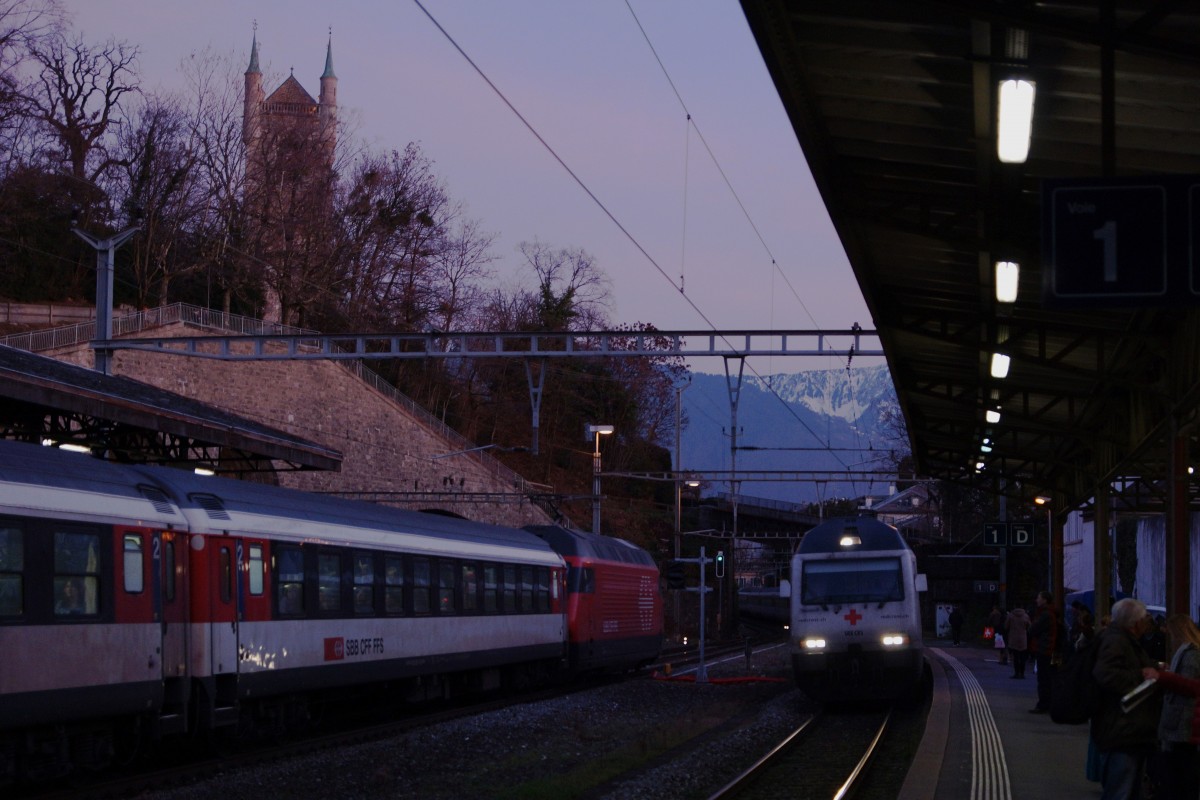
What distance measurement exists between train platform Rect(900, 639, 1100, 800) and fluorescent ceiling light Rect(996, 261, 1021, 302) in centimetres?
432

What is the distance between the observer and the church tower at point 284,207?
52250 millimetres

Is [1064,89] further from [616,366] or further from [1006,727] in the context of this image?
[616,366]

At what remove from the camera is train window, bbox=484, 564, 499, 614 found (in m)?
22.6

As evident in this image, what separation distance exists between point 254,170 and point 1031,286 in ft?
141

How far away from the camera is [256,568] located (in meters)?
15.4

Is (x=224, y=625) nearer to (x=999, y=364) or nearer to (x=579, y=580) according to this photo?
(x=999, y=364)

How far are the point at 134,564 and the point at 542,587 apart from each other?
522 inches

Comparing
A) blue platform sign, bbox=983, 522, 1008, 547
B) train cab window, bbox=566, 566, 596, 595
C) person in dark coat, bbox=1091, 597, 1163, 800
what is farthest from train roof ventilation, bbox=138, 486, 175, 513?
blue platform sign, bbox=983, 522, 1008, 547

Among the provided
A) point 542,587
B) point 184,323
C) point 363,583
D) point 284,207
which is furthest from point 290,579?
point 284,207

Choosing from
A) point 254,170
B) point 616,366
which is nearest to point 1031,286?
point 254,170

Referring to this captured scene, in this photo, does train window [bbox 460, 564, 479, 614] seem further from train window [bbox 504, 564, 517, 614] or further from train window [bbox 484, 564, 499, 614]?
train window [bbox 504, 564, 517, 614]

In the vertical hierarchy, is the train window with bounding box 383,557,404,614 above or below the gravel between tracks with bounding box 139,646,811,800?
above

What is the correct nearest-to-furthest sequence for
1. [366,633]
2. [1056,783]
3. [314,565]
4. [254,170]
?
[1056,783]
[314,565]
[366,633]
[254,170]

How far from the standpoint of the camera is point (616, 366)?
232 feet
